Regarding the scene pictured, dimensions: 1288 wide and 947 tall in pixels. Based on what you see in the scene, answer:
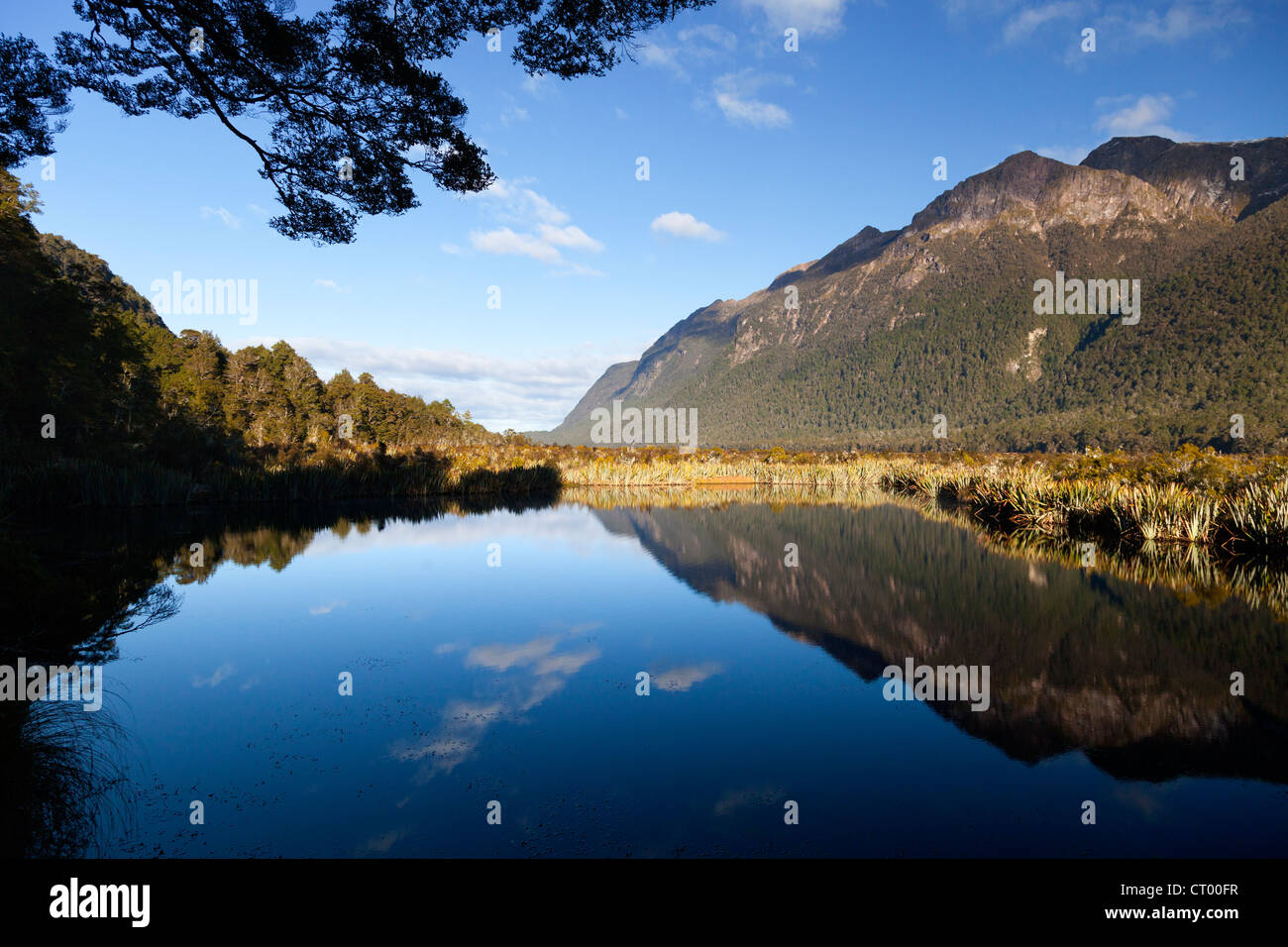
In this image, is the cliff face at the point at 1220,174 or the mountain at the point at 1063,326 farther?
the cliff face at the point at 1220,174

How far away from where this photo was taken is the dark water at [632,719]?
13.2 ft

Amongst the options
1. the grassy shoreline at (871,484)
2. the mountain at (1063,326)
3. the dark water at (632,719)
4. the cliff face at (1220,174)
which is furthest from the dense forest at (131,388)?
the cliff face at (1220,174)

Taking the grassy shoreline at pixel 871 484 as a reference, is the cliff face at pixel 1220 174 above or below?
above

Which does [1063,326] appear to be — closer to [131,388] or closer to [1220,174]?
[1220,174]

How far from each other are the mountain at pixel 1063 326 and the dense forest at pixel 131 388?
1636 inches

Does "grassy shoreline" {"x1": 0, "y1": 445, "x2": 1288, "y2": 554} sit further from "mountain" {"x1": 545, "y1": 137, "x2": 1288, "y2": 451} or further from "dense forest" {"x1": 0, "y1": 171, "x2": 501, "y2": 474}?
"mountain" {"x1": 545, "y1": 137, "x2": 1288, "y2": 451}

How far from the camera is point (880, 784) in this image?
186 inches

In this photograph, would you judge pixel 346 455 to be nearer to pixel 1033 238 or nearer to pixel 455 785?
pixel 455 785

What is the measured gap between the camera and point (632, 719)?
601cm

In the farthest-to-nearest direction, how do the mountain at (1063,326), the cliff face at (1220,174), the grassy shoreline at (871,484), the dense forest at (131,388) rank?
the cliff face at (1220,174) → the mountain at (1063,326) → the dense forest at (131,388) → the grassy shoreline at (871,484)

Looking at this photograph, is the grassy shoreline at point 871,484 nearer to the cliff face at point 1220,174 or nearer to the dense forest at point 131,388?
the dense forest at point 131,388

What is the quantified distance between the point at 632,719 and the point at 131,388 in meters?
34.8

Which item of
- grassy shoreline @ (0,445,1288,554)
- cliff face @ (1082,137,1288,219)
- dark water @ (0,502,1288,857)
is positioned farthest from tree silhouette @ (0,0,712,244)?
cliff face @ (1082,137,1288,219)

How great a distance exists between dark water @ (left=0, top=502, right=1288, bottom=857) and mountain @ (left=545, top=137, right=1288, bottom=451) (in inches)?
2058
